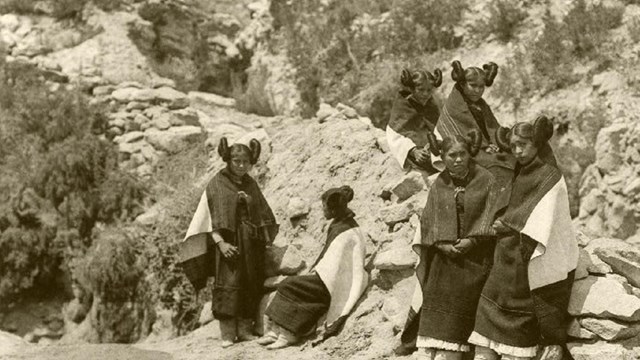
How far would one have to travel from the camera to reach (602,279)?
544 cm

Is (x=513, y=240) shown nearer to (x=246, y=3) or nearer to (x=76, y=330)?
(x=76, y=330)

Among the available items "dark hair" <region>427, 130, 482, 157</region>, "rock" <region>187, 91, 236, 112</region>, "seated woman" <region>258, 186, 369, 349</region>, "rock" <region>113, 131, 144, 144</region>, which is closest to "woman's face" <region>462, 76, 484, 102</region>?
"dark hair" <region>427, 130, 482, 157</region>

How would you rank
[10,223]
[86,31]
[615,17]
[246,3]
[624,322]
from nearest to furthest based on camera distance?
[624,322], [10,223], [615,17], [86,31], [246,3]

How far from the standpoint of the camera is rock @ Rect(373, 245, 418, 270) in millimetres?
6508

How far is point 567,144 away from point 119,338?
5.30 meters

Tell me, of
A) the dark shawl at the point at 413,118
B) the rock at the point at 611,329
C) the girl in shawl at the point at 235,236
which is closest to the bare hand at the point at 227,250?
the girl in shawl at the point at 235,236

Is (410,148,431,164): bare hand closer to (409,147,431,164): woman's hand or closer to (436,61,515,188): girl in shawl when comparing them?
(409,147,431,164): woman's hand

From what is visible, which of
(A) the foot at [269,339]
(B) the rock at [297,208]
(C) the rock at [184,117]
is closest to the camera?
(A) the foot at [269,339]

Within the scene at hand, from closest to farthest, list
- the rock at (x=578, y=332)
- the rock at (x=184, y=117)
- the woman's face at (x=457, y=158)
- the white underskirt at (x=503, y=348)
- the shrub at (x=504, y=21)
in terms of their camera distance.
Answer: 1. the white underskirt at (x=503, y=348)
2. the rock at (x=578, y=332)
3. the woman's face at (x=457, y=158)
4. the rock at (x=184, y=117)
5. the shrub at (x=504, y=21)

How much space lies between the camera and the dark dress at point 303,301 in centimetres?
659

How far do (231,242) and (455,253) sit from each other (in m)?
2.24

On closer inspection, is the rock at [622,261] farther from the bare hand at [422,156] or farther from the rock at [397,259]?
the bare hand at [422,156]

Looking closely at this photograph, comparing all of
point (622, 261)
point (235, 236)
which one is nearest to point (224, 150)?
point (235, 236)

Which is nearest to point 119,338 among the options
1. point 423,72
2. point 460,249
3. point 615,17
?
point 423,72
